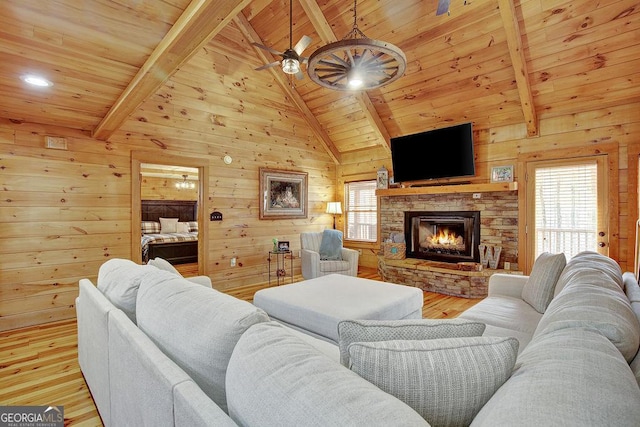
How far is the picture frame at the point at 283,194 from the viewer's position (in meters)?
Result: 5.55

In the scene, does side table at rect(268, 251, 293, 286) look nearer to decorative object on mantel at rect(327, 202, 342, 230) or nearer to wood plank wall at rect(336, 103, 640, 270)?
decorative object on mantel at rect(327, 202, 342, 230)

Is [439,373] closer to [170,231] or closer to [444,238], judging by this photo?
[444,238]

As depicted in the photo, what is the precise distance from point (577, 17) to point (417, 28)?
1.68 m

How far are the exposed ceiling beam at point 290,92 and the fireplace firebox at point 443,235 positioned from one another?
214cm

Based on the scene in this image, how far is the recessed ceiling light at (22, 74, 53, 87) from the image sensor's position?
113 inches

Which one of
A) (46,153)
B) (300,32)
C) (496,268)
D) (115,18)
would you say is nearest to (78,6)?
(115,18)

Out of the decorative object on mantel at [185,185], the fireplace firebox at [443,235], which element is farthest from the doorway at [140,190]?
the decorative object on mantel at [185,185]

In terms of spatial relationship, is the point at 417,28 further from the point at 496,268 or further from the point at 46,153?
the point at 46,153

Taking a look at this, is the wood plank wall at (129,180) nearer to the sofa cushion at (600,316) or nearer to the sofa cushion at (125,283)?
the sofa cushion at (125,283)

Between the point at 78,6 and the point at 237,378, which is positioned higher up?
the point at 78,6

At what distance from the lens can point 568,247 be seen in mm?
4254

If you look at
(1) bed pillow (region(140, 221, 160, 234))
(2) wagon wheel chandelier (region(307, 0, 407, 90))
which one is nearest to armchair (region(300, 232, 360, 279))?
(2) wagon wheel chandelier (region(307, 0, 407, 90))

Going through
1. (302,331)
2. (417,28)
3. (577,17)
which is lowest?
(302,331)

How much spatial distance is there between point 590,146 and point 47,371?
623cm
